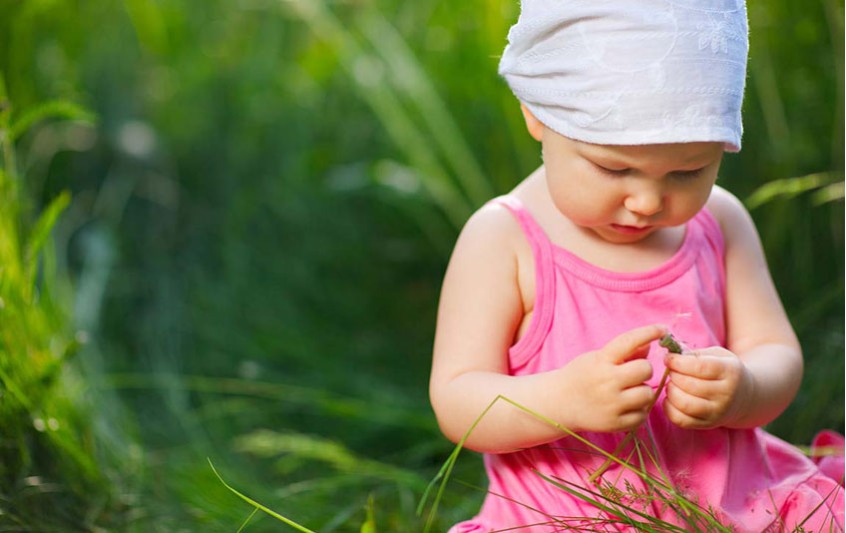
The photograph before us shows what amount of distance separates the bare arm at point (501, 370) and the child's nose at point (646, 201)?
15 centimetres

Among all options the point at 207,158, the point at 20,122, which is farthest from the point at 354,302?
the point at 20,122

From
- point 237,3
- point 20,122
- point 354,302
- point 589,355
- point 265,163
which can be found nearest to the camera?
point 589,355

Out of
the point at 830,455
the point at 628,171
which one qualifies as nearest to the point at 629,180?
the point at 628,171

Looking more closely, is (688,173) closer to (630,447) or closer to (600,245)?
(600,245)

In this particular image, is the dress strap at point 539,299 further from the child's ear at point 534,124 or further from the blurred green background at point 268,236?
the blurred green background at point 268,236

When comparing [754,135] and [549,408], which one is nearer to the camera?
[549,408]

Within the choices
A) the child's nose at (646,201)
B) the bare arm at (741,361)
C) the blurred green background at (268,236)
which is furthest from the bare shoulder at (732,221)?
the child's nose at (646,201)

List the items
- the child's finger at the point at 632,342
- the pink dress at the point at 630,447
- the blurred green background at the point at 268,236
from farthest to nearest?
the blurred green background at the point at 268,236
the pink dress at the point at 630,447
the child's finger at the point at 632,342

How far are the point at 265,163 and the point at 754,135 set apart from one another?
1.34 m

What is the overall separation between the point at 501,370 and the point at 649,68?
0.40 meters

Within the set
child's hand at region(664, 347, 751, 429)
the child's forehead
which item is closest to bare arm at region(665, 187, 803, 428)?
child's hand at region(664, 347, 751, 429)

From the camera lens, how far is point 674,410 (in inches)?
47.1

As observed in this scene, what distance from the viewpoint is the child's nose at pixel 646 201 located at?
120 cm

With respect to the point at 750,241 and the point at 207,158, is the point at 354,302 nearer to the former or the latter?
the point at 207,158
